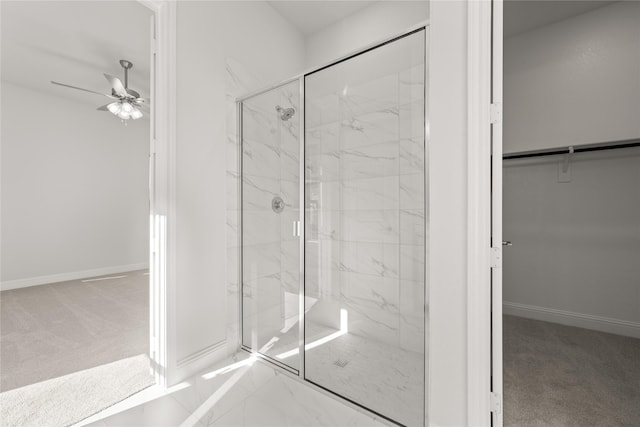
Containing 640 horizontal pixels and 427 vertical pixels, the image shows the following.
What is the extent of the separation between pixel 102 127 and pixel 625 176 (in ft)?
22.8

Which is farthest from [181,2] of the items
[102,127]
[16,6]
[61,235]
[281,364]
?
[61,235]

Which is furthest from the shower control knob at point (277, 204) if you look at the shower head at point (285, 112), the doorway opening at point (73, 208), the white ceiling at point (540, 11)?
the white ceiling at point (540, 11)

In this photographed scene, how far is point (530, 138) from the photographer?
291 cm

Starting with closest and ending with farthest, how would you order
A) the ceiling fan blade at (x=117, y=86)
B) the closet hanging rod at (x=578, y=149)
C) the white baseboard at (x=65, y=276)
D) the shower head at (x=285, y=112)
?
the shower head at (x=285, y=112) < the closet hanging rod at (x=578, y=149) < the ceiling fan blade at (x=117, y=86) < the white baseboard at (x=65, y=276)

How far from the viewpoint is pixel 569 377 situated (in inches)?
75.6

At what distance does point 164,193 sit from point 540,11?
11.7 feet

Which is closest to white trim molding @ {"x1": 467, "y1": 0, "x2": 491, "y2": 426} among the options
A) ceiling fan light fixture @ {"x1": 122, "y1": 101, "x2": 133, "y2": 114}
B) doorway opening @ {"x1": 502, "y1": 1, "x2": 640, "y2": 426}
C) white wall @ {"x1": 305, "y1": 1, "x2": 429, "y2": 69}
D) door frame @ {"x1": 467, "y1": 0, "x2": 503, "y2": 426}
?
door frame @ {"x1": 467, "y1": 0, "x2": 503, "y2": 426}

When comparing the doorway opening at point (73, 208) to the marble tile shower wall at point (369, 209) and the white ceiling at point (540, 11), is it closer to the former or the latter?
the marble tile shower wall at point (369, 209)

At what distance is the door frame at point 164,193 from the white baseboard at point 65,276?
3.82 m

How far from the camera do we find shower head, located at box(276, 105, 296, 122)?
7.22 ft

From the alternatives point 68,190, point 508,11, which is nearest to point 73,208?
point 68,190

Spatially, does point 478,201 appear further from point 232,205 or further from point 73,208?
point 73,208

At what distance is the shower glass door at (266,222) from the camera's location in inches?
89.3

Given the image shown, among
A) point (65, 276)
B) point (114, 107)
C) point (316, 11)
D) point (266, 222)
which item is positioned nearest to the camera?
point (266, 222)
